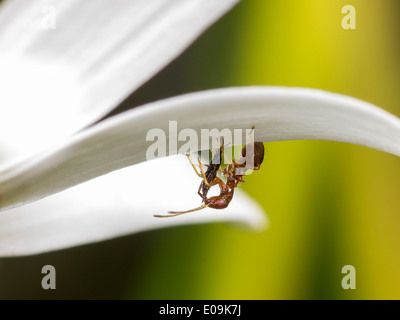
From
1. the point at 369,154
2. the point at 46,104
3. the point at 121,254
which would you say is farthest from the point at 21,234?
the point at 369,154

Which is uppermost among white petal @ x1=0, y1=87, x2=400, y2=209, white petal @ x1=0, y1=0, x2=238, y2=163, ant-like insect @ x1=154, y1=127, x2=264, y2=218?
white petal @ x1=0, y1=0, x2=238, y2=163

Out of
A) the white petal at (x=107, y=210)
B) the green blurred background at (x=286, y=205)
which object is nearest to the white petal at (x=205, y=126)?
the white petal at (x=107, y=210)

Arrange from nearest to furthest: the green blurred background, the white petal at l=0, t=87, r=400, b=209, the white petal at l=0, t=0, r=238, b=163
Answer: the white petal at l=0, t=87, r=400, b=209 < the white petal at l=0, t=0, r=238, b=163 < the green blurred background

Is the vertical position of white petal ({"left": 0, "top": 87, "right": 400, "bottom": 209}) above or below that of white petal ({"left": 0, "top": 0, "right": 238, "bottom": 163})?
below

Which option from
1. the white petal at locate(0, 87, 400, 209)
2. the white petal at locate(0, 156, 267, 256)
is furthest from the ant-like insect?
the white petal at locate(0, 87, 400, 209)

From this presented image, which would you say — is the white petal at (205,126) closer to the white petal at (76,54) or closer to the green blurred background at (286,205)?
the white petal at (76,54)

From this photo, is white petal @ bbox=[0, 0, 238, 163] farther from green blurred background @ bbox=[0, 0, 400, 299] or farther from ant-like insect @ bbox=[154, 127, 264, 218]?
green blurred background @ bbox=[0, 0, 400, 299]

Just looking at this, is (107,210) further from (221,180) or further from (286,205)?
(286,205)
